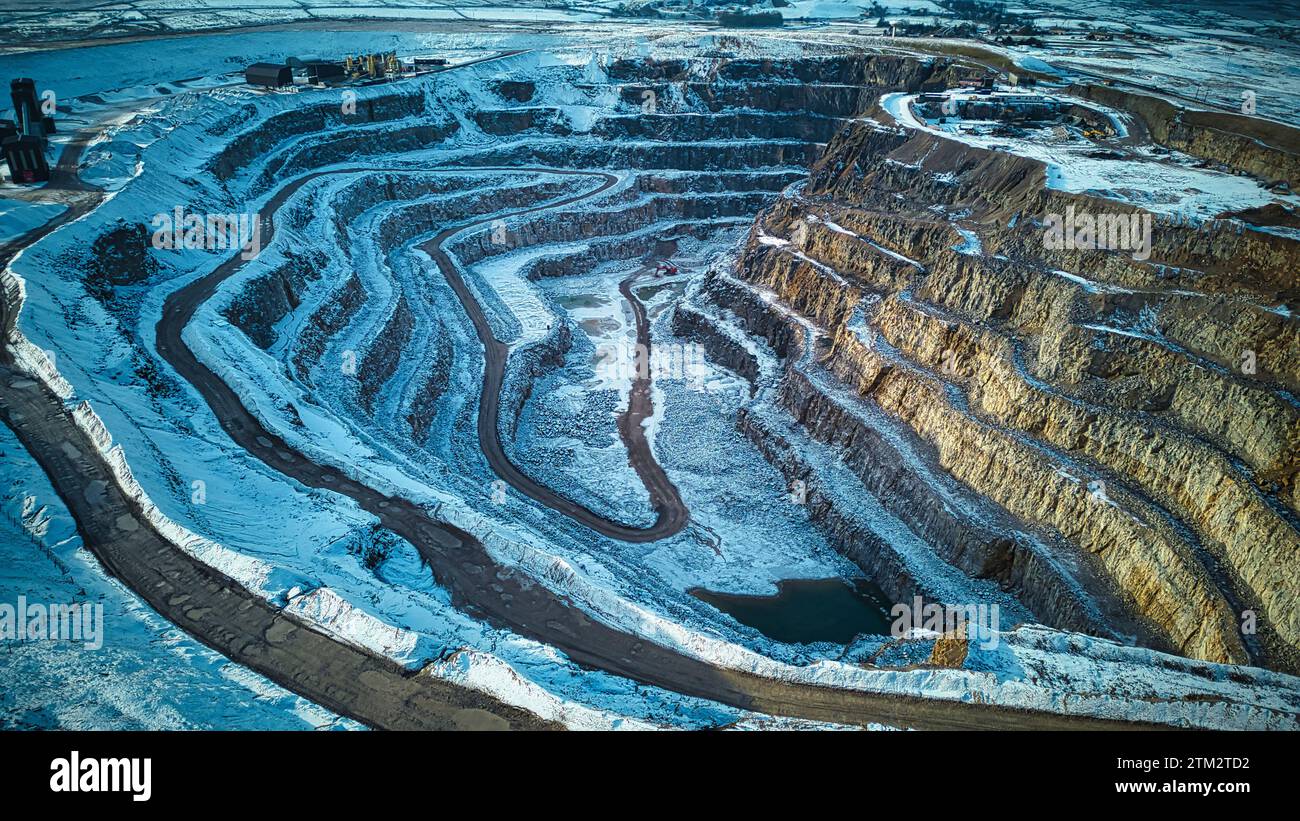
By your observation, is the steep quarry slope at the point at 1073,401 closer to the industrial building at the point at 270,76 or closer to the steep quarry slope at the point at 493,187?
the steep quarry slope at the point at 493,187

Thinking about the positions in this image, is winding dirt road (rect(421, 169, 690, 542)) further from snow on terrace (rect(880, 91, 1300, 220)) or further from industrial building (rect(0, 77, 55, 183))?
snow on terrace (rect(880, 91, 1300, 220))

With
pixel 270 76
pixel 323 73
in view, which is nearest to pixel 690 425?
pixel 270 76

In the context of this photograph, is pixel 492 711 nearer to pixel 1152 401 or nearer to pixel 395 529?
pixel 395 529

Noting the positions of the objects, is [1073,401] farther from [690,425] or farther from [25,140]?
[25,140]

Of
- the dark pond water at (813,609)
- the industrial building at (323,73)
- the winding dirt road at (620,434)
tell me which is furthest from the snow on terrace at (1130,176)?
the industrial building at (323,73)

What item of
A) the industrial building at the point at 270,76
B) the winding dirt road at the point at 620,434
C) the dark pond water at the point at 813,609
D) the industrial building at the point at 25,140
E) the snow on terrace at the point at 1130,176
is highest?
the industrial building at the point at 270,76

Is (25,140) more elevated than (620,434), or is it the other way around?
(25,140)
